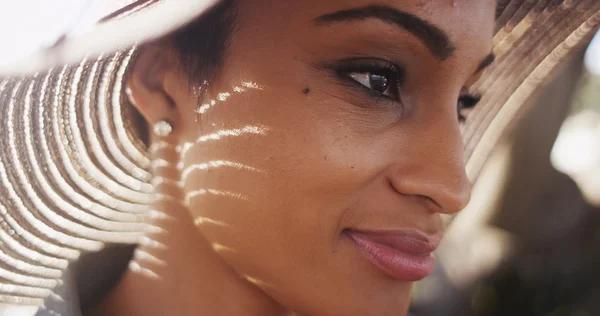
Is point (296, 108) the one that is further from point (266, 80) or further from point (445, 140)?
point (445, 140)

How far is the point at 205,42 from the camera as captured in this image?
1021mm

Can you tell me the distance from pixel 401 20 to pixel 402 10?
2 centimetres

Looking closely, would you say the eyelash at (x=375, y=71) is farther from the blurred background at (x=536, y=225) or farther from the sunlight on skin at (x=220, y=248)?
the blurred background at (x=536, y=225)

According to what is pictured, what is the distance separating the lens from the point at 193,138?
1.03 meters

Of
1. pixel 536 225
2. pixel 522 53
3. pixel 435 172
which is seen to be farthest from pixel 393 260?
pixel 536 225

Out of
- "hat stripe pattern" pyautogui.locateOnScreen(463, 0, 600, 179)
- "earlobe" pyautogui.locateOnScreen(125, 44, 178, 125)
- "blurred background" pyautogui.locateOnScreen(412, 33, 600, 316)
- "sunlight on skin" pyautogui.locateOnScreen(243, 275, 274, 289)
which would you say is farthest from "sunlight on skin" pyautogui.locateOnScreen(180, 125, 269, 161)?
Answer: "blurred background" pyautogui.locateOnScreen(412, 33, 600, 316)

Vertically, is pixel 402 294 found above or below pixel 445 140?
below

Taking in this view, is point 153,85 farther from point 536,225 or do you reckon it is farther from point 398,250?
point 536,225

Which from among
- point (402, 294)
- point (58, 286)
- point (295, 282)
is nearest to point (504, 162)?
point (402, 294)

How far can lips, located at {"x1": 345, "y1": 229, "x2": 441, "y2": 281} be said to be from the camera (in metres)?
0.98

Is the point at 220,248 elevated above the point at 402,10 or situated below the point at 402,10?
below

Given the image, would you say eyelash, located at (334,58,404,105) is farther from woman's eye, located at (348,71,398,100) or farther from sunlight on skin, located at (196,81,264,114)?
sunlight on skin, located at (196,81,264,114)

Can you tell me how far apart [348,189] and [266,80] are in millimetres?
291

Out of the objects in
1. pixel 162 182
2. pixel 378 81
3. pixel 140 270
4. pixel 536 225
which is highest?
pixel 378 81
